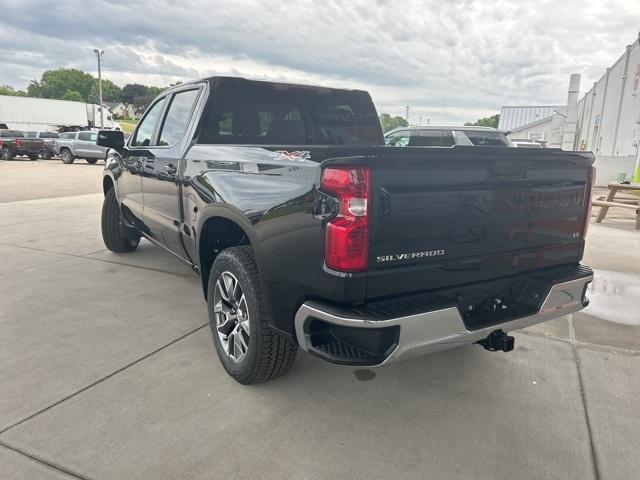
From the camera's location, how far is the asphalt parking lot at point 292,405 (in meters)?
2.25

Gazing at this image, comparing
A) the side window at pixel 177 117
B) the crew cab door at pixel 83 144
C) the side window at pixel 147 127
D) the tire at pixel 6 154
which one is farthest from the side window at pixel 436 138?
the tire at pixel 6 154

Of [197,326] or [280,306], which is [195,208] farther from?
[280,306]

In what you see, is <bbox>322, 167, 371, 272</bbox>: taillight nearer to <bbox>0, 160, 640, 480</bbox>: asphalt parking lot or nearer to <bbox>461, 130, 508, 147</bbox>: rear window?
<bbox>0, 160, 640, 480</bbox>: asphalt parking lot

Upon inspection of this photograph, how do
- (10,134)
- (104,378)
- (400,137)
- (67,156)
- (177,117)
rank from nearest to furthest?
(104,378) → (177,117) → (400,137) → (67,156) → (10,134)

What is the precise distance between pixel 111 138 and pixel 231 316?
2937 mm

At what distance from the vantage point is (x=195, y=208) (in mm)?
3316

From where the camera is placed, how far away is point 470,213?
2.31 meters

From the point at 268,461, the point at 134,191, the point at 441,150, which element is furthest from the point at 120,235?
the point at 441,150

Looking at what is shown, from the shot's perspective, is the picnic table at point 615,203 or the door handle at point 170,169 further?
the picnic table at point 615,203

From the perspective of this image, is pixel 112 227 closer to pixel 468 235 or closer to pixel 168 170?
pixel 168 170

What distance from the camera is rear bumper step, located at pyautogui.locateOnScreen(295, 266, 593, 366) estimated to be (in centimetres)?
203

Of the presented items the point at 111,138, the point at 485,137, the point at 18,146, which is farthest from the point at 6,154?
the point at 111,138

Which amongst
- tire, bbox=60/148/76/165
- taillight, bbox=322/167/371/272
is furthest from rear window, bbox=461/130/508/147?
tire, bbox=60/148/76/165

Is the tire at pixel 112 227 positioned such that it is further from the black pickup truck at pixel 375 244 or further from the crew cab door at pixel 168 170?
the black pickup truck at pixel 375 244
